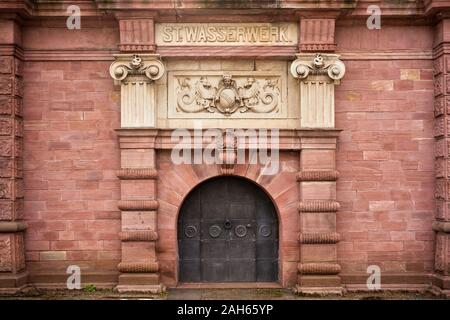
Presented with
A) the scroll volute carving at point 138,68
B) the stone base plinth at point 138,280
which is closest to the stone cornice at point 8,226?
the stone base plinth at point 138,280

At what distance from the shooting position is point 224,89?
902 centimetres

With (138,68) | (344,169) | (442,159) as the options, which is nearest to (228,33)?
(138,68)

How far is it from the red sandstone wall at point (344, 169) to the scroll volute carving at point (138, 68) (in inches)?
13.3

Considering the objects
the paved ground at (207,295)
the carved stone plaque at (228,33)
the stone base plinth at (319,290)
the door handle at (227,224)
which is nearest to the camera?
the paved ground at (207,295)

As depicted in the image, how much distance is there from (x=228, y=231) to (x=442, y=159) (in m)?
3.70

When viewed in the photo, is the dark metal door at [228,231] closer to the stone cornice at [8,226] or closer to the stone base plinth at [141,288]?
the stone base plinth at [141,288]

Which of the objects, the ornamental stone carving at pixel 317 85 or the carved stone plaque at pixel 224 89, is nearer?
the ornamental stone carving at pixel 317 85

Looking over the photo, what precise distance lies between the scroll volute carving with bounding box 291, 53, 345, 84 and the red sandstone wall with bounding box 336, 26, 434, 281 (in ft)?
1.03

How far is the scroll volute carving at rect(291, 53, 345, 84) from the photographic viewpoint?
8.80 metres

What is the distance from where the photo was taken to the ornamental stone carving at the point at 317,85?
347 inches

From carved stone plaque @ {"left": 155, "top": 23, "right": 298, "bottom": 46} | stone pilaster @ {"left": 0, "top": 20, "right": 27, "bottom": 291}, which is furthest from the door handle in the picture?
stone pilaster @ {"left": 0, "top": 20, "right": 27, "bottom": 291}

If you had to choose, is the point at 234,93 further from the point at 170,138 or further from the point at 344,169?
the point at 344,169

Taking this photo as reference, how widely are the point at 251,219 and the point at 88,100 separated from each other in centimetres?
339

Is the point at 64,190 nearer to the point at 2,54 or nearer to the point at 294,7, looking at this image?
the point at 2,54
